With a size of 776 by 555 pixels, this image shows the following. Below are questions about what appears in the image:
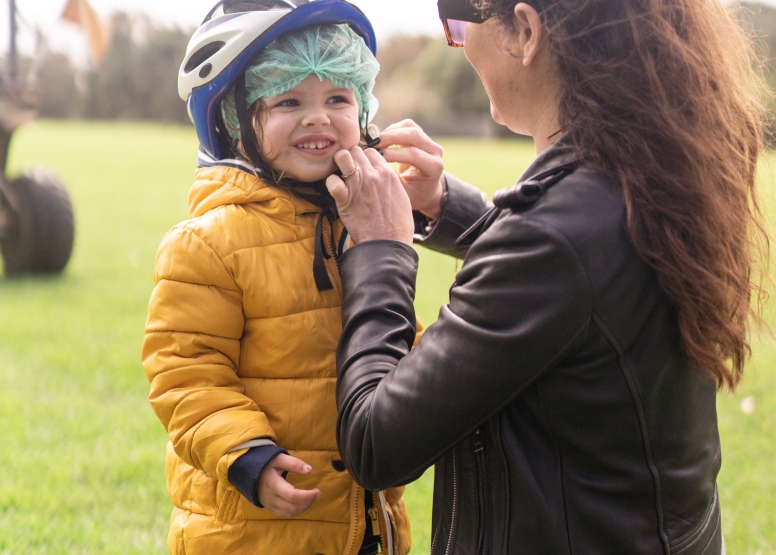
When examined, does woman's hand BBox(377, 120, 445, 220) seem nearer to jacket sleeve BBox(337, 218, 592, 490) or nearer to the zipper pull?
jacket sleeve BBox(337, 218, 592, 490)

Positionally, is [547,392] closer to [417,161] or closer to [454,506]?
[454,506]

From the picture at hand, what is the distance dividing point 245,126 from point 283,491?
0.94m

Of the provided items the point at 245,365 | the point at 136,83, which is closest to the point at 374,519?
the point at 245,365

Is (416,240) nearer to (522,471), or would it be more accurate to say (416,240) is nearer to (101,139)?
(522,471)

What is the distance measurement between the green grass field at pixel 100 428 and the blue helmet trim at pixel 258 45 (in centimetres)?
115

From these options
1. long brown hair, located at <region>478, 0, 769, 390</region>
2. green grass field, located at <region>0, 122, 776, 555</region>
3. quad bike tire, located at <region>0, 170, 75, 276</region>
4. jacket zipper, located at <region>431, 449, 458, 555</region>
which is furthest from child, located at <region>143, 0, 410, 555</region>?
quad bike tire, located at <region>0, 170, 75, 276</region>

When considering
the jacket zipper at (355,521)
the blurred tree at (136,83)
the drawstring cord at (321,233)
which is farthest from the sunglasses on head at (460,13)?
the blurred tree at (136,83)

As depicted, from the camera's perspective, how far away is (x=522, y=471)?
1541 millimetres

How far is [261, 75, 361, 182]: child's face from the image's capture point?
6.77 ft

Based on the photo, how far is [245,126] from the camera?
6.89 feet

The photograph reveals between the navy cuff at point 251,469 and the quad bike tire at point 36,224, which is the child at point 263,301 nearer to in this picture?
the navy cuff at point 251,469

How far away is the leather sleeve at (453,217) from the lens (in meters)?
2.49

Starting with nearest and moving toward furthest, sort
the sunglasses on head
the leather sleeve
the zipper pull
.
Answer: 1. the sunglasses on head
2. the zipper pull
3. the leather sleeve

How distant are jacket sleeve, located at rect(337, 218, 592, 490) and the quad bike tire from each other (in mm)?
6522
